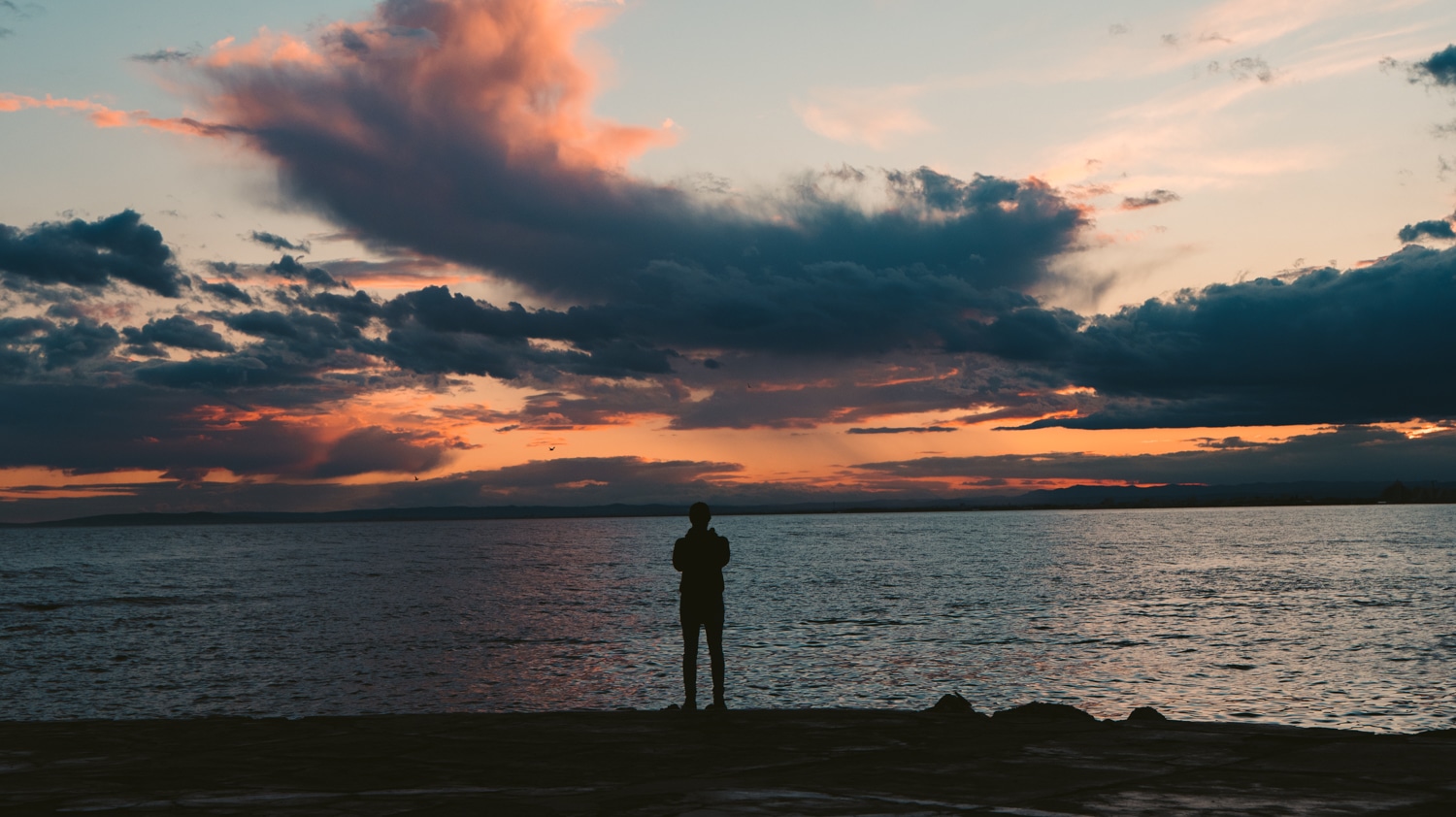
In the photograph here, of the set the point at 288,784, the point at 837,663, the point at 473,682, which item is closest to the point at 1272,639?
the point at 837,663

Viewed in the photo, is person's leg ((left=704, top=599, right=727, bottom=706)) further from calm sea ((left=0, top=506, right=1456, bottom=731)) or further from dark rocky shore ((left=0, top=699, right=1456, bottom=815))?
calm sea ((left=0, top=506, right=1456, bottom=731))

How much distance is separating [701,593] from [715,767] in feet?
14.9

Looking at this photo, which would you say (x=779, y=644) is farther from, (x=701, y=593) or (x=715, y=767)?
(x=715, y=767)

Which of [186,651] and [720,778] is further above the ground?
[720,778]

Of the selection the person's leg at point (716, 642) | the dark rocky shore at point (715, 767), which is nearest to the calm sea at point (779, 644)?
the person's leg at point (716, 642)

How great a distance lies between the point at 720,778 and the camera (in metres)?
7.95

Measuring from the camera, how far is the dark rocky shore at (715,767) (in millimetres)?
6863

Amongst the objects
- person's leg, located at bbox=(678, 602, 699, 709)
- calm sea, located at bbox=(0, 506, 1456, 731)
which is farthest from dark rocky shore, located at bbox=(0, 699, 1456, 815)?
calm sea, located at bbox=(0, 506, 1456, 731)

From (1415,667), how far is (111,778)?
30.1 meters

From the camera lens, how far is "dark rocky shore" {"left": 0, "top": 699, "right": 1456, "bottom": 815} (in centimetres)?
686

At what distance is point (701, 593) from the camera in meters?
13.1

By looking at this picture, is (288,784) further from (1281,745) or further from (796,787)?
(1281,745)

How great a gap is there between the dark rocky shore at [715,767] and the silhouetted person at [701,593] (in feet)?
4.15

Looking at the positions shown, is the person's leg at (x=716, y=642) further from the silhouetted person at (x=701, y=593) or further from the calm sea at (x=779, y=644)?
the calm sea at (x=779, y=644)
